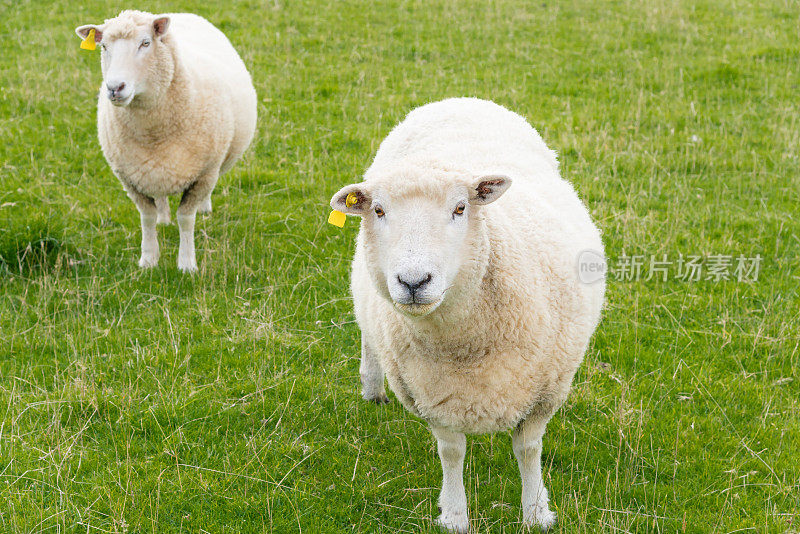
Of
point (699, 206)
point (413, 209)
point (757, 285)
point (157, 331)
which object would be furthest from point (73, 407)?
point (699, 206)

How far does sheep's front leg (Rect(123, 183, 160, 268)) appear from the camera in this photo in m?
6.10

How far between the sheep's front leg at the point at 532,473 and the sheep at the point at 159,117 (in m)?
3.34

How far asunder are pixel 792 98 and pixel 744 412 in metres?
6.05

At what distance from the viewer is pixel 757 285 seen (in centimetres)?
566

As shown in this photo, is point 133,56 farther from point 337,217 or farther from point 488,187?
point 488,187

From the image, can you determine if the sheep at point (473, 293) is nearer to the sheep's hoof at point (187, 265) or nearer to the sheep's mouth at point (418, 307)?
the sheep's mouth at point (418, 307)

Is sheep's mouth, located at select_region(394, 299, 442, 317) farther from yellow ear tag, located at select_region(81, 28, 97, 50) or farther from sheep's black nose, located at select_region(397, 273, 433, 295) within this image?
yellow ear tag, located at select_region(81, 28, 97, 50)

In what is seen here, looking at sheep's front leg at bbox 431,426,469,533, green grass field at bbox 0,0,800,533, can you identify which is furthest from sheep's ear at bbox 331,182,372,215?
green grass field at bbox 0,0,800,533

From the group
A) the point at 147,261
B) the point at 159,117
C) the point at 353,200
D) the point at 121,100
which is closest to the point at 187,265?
the point at 147,261

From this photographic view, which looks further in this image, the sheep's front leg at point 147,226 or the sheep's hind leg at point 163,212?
the sheep's hind leg at point 163,212

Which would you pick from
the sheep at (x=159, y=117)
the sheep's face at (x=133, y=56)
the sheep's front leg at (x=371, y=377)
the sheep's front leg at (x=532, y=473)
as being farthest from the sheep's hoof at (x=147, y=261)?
the sheep's front leg at (x=532, y=473)

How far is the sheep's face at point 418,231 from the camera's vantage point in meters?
2.78

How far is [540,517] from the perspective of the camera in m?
3.80

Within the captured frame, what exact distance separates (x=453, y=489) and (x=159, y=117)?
356 cm
